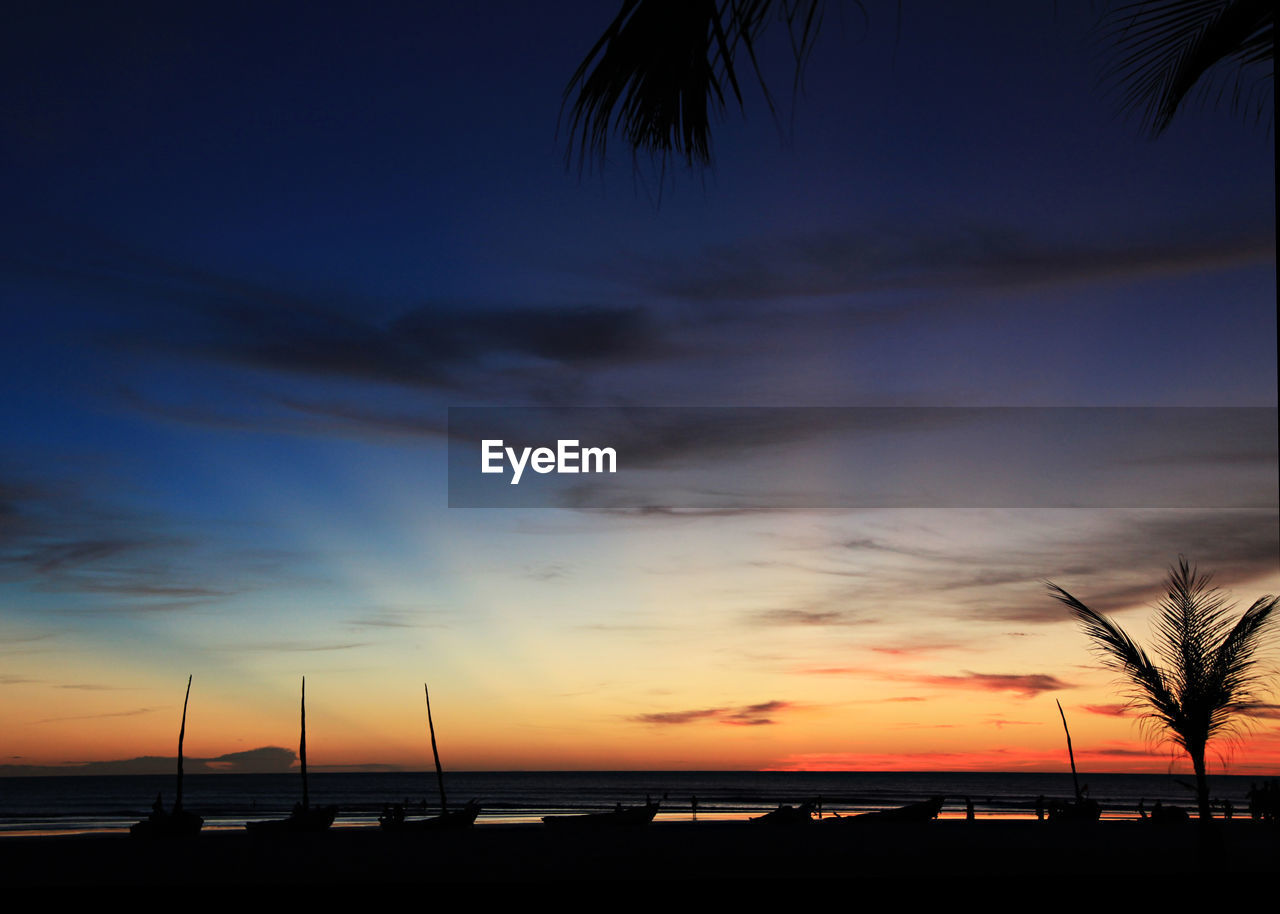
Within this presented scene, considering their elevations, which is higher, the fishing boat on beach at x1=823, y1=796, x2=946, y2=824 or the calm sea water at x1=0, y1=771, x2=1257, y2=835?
the fishing boat on beach at x1=823, y1=796, x2=946, y2=824

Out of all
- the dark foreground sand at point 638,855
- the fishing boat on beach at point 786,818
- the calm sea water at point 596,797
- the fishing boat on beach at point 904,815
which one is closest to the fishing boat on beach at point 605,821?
the fishing boat on beach at point 786,818

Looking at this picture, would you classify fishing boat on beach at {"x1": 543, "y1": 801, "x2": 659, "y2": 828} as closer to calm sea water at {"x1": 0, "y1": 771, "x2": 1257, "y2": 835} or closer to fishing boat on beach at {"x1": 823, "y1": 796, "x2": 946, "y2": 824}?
fishing boat on beach at {"x1": 823, "y1": 796, "x2": 946, "y2": 824}

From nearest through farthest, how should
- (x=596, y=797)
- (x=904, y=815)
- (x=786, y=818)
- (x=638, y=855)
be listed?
(x=638, y=855)
(x=904, y=815)
(x=786, y=818)
(x=596, y=797)

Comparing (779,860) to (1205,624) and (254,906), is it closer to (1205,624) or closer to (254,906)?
(1205,624)

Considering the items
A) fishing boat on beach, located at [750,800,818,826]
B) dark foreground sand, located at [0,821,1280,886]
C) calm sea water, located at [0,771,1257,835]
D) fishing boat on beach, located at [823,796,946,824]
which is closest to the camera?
dark foreground sand, located at [0,821,1280,886]

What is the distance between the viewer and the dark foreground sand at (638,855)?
1142 cm

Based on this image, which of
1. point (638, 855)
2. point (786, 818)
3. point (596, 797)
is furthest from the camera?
point (596, 797)

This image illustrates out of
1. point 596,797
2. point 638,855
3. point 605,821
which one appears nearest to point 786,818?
point 605,821

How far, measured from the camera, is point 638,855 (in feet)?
40.6

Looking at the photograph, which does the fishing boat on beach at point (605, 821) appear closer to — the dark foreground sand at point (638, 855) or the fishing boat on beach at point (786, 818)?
the fishing boat on beach at point (786, 818)

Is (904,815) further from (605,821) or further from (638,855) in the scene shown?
(638,855)

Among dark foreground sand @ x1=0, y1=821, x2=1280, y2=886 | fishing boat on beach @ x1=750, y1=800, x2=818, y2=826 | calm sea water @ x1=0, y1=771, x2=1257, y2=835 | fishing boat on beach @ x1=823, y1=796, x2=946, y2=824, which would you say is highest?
dark foreground sand @ x1=0, y1=821, x2=1280, y2=886

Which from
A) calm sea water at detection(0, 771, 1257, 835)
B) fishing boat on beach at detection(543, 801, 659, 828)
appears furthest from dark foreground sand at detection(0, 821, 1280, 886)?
calm sea water at detection(0, 771, 1257, 835)

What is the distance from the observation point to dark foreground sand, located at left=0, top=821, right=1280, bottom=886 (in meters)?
11.4
